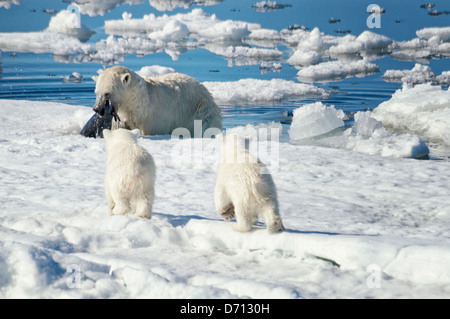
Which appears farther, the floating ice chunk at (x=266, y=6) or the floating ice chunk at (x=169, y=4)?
the floating ice chunk at (x=266, y=6)

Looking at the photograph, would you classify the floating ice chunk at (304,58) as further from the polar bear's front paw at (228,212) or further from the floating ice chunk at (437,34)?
the polar bear's front paw at (228,212)

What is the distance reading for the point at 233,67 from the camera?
58.2 feet

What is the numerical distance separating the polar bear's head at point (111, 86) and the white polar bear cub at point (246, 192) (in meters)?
3.71

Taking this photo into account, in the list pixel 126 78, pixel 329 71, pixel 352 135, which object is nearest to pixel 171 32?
pixel 329 71

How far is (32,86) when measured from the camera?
559 inches

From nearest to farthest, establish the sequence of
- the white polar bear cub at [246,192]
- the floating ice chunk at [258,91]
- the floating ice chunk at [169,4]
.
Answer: the white polar bear cub at [246,192], the floating ice chunk at [258,91], the floating ice chunk at [169,4]

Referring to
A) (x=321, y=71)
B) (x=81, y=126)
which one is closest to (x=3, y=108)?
(x=81, y=126)

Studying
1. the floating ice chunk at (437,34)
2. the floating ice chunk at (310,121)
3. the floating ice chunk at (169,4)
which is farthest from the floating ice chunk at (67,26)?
the floating ice chunk at (310,121)

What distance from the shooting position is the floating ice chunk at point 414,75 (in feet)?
46.4

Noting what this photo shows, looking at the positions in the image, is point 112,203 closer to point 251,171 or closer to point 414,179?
point 251,171

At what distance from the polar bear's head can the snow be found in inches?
49.4

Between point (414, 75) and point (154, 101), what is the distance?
9388 mm

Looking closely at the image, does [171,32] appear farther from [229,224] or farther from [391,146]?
[229,224]

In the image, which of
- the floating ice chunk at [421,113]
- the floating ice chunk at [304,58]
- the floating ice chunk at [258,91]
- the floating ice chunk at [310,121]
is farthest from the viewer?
the floating ice chunk at [304,58]
